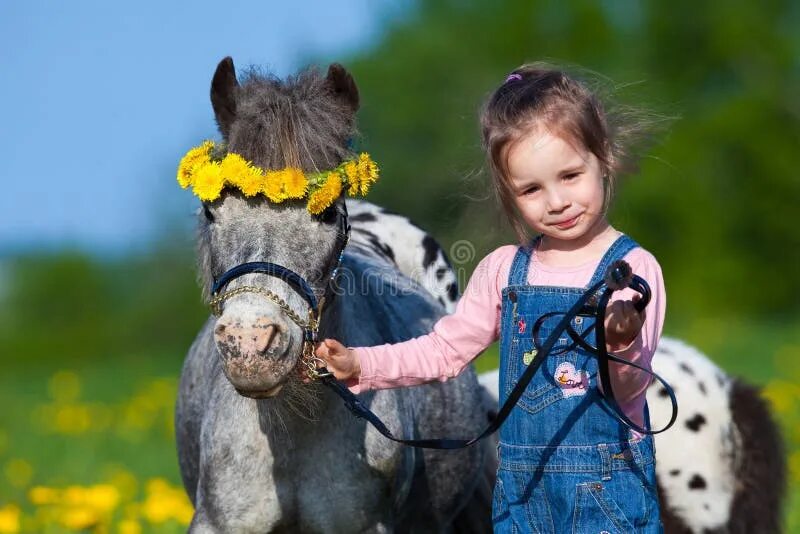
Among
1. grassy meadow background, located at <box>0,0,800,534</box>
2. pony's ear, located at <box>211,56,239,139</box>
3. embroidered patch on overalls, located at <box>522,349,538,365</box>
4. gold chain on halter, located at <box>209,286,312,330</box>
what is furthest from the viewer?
grassy meadow background, located at <box>0,0,800,534</box>

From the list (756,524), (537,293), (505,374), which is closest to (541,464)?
(505,374)

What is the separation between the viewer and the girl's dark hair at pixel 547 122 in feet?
11.7

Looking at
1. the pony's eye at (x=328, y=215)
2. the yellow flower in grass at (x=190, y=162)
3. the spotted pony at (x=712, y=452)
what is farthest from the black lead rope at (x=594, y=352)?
the spotted pony at (x=712, y=452)

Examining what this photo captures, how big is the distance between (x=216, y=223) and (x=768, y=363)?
12.6 m

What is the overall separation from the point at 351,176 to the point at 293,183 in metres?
0.27

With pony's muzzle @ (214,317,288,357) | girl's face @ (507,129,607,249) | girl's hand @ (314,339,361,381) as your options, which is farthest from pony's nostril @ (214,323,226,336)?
girl's face @ (507,129,607,249)

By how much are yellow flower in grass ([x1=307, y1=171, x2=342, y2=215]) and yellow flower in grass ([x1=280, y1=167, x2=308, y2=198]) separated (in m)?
0.04

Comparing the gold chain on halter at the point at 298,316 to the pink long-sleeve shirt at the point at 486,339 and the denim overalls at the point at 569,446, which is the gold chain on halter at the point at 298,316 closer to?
the pink long-sleeve shirt at the point at 486,339

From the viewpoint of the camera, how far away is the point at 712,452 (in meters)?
5.68

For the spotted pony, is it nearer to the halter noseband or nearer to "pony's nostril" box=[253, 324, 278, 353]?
the halter noseband

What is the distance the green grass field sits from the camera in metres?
5.23

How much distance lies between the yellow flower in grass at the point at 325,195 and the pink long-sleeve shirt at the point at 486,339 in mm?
493

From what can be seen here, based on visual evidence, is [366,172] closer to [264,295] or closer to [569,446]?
[264,295]

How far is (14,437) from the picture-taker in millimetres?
10828
